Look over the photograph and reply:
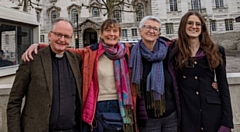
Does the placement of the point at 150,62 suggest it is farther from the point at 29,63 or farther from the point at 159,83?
the point at 29,63

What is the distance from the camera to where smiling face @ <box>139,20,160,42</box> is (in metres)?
2.50

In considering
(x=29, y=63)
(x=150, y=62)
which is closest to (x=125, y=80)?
(x=150, y=62)

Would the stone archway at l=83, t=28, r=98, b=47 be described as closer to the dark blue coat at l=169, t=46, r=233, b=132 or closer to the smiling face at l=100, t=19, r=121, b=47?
the smiling face at l=100, t=19, r=121, b=47

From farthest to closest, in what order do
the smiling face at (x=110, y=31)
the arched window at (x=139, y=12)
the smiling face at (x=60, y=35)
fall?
1. the arched window at (x=139, y=12)
2. the smiling face at (x=110, y=31)
3. the smiling face at (x=60, y=35)

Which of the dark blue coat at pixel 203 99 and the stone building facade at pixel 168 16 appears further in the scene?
the stone building facade at pixel 168 16

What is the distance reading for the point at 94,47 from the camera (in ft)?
8.43

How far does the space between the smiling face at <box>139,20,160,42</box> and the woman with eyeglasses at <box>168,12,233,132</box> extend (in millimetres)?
294

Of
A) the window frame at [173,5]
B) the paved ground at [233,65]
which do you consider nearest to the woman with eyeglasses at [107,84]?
Answer: the paved ground at [233,65]

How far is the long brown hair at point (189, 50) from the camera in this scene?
93.9 inches

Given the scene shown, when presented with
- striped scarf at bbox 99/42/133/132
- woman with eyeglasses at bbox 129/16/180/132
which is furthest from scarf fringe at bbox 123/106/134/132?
woman with eyeglasses at bbox 129/16/180/132

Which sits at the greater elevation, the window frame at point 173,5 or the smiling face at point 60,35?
the window frame at point 173,5

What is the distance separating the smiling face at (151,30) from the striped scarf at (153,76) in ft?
0.49

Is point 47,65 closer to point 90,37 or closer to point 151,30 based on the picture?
point 151,30

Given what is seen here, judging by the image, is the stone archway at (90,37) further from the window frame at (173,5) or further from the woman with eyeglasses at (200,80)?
the woman with eyeglasses at (200,80)
